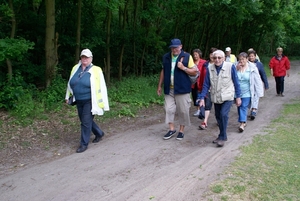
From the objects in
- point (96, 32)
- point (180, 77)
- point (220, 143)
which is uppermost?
point (96, 32)

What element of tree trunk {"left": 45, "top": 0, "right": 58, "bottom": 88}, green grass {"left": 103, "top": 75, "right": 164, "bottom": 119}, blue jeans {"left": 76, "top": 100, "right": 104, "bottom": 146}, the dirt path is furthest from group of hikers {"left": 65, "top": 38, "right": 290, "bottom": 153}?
tree trunk {"left": 45, "top": 0, "right": 58, "bottom": 88}

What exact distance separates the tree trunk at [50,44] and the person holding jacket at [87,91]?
4944mm

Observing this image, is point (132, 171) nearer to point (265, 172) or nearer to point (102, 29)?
point (265, 172)

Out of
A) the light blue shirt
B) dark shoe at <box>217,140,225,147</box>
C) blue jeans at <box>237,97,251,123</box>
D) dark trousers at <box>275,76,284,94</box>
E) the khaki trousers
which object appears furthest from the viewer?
dark trousers at <box>275,76,284,94</box>

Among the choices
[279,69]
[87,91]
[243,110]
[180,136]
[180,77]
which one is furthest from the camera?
[279,69]

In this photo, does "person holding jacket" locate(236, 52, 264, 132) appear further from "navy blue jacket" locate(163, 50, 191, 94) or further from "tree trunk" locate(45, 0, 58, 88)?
"tree trunk" locate(45, 0, 58, 88)

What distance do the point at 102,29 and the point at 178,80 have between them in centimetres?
1061

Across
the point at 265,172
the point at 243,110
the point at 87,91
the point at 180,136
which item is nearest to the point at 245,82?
the point at 243,110

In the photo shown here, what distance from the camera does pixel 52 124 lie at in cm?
806

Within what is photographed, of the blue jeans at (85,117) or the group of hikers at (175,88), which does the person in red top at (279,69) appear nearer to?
the group of hikers at (175,88)

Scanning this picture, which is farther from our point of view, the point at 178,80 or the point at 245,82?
the point at 245,82

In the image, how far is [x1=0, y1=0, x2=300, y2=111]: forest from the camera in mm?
10070

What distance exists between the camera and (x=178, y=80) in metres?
6.67

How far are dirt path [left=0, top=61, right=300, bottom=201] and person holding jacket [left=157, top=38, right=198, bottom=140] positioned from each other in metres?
0.63
